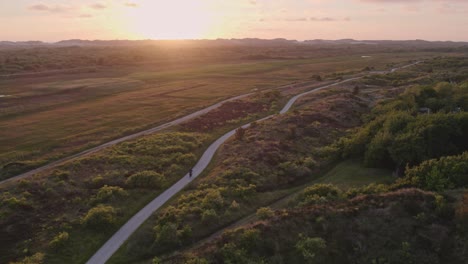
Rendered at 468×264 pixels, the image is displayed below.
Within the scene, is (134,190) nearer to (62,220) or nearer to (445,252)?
(62,220)

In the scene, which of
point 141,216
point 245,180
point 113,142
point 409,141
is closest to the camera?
point 141,216

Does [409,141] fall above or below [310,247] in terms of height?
above

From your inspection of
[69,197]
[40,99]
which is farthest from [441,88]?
[40,99]

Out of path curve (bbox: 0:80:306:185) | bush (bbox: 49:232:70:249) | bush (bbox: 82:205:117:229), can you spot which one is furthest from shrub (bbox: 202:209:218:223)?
path curve (bbox: 0:80:306:185)

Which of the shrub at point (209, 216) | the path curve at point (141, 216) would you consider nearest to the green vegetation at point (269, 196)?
the shrub at point (209, 216)

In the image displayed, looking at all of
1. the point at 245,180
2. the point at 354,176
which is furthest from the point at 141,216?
the point at 354,176

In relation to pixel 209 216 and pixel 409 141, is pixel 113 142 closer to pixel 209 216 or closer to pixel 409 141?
pixel 209 216

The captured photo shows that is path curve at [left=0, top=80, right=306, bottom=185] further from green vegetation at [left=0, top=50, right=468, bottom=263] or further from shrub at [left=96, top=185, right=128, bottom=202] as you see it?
shrub at [left=96, top=185, right=128, bottom=202]
